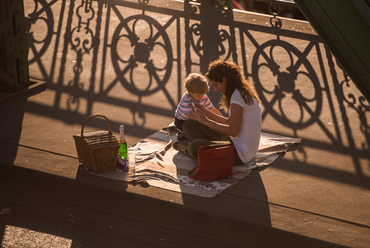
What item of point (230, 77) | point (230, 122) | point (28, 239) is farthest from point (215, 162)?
point (28, 239)

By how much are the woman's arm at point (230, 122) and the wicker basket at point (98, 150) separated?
0.92 meters

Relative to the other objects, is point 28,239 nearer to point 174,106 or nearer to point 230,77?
point 230,77

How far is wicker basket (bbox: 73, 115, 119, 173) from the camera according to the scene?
484cm

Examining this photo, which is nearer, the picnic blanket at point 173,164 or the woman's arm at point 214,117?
the picnic blanket at point 173,164

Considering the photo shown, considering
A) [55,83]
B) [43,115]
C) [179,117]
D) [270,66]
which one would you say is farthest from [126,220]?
[270,66]

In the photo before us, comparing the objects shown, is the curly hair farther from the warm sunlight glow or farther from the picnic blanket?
the warm sunlight glow

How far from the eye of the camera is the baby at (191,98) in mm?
5383

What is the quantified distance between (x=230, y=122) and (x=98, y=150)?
1322 mm

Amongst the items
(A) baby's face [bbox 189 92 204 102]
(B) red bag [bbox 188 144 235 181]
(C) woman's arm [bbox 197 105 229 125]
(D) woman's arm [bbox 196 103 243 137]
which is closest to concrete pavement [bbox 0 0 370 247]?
(B) red bag [bbox 188 144 235 181]

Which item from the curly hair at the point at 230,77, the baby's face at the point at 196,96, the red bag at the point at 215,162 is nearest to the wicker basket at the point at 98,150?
the red bag at the point at 215,162

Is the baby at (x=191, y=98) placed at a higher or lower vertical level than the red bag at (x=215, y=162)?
higher

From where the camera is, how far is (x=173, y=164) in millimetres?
5289

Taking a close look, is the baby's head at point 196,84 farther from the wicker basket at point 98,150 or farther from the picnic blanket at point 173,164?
the wicker basket at point 98,150

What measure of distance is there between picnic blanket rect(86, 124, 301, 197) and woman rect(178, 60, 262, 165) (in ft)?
0.64
